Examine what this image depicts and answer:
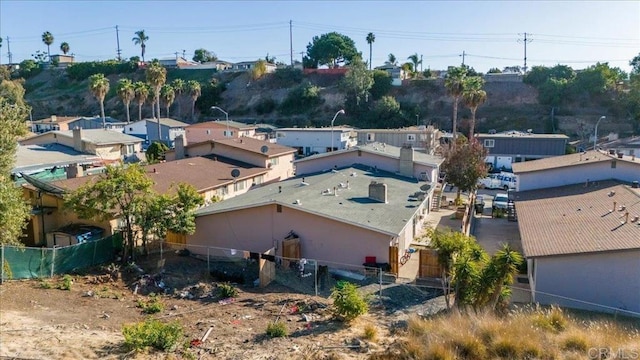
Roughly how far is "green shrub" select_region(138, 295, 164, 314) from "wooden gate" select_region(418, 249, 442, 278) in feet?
39.1

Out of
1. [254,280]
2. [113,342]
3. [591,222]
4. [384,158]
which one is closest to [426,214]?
[384,158]

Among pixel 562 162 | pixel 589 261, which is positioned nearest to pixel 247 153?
pixel 562 162

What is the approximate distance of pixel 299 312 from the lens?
63.1 feet

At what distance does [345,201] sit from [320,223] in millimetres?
3200

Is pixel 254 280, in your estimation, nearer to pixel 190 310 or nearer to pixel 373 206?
pixel 190 310

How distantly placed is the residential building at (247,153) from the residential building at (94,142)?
9010mm

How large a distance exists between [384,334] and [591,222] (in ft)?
43.0

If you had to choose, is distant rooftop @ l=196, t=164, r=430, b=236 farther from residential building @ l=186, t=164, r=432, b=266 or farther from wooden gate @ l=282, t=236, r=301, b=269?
wooden gate @ l=282, t=236, r=301, b=269

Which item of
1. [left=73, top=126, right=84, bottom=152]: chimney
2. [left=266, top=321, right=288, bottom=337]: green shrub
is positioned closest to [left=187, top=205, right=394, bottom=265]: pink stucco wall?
[left=266, top=321, right=288, bottom=337]: green shrub

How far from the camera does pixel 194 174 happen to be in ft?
121

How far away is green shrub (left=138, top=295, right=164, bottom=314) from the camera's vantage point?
1906 cm

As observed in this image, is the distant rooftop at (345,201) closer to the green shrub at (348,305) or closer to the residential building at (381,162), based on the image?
the residential building at (381,162)

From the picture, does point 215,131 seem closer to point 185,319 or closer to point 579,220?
point 185,319

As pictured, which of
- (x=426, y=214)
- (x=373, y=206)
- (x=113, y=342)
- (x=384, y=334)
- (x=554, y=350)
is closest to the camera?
(x=554, y=350)
